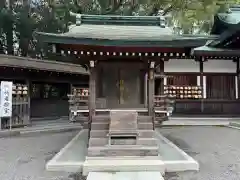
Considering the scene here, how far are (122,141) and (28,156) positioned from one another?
2.65 metres

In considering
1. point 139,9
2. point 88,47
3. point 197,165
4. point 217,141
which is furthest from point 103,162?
point 139,9

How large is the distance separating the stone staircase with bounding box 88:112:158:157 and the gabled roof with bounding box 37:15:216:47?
82.2 inches

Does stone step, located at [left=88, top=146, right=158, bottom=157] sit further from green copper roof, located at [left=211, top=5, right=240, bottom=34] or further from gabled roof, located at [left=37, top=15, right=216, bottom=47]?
green copper roof, located at [left=211, top=5, right=240, bottom=34]

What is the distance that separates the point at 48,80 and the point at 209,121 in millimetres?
8860

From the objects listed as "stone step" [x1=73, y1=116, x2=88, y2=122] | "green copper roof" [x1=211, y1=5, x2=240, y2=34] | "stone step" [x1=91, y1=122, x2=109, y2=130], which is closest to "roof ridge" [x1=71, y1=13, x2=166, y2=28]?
"stone step" [x1=73, y1=116, x2=88, y2=122]

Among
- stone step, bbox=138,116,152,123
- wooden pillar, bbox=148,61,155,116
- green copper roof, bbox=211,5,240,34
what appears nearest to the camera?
stone step, bbox=138,116,152,123

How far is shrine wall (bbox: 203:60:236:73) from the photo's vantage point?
15555 mm

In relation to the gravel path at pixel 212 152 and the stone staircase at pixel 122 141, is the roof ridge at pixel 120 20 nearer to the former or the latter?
the stone staircase at pixel 122 141

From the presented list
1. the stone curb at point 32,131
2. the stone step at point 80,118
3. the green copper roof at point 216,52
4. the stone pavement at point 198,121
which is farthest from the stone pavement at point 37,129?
the green copper roof at point 216,52

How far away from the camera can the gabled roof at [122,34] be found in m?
7.49

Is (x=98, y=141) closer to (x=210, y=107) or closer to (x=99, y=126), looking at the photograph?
(x=99, y=126)

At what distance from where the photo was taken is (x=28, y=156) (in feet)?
25.7

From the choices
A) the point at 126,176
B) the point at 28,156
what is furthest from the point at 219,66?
the point at 126,176

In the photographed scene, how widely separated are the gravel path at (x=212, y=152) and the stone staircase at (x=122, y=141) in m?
1.06
